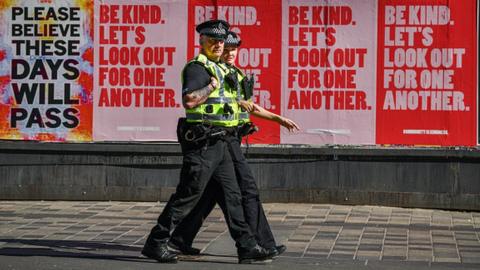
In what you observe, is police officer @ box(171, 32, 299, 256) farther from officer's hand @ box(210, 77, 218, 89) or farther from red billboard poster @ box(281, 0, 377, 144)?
red billboard poster @ box(281, 0, 377, 144)

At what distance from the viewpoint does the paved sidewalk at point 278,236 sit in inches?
348

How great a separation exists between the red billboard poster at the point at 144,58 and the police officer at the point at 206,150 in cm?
395

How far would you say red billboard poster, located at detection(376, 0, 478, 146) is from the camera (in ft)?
40.5

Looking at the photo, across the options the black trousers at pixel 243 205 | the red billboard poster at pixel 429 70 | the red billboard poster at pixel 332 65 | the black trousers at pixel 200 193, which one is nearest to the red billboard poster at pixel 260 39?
the red billboard poster at pixel 332 65

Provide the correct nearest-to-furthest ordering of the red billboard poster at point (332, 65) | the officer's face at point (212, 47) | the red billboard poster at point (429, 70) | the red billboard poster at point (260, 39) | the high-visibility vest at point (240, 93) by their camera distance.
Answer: the officer's face at point (212, 47) < the high-visibility vest at point (240, 93) < the red billboard poster at point (429, 70) < the red billboard poster at point (332, 65) < the red billboard poster at point (260, 39)

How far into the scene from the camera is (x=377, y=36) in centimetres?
1248

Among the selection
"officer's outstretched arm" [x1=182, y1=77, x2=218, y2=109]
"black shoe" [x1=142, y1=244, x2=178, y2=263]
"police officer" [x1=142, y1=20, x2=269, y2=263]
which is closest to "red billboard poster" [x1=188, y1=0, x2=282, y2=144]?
"police officer" [x1=142, y1=20, x2=269, y2=263]

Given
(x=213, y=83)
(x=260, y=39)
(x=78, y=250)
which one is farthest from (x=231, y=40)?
(x=260, y=39)

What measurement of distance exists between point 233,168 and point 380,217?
10.9 ft

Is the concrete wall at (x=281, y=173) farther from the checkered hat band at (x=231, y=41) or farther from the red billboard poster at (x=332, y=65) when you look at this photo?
the checkered hat band at (x=231, y=41)

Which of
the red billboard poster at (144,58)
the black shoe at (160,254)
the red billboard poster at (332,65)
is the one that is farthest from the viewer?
the red billboard poster at (144,58)

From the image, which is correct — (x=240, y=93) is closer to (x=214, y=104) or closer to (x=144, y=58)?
(x=214, y=104)

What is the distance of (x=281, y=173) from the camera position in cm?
1270

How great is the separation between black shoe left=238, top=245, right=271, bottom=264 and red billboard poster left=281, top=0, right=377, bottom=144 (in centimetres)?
405
